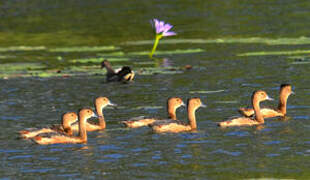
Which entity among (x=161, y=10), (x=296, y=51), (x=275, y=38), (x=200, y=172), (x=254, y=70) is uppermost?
(x=161, y=10)

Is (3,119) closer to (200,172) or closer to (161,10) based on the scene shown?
(200,172)

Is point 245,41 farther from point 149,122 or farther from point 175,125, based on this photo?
point 175,125

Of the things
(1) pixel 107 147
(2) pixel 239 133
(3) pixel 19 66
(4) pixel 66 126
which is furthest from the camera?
(3) pixel 19 66

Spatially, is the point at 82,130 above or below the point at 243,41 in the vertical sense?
below

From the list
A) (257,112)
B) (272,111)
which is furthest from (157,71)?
(257,112)

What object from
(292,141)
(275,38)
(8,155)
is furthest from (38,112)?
(275,38)

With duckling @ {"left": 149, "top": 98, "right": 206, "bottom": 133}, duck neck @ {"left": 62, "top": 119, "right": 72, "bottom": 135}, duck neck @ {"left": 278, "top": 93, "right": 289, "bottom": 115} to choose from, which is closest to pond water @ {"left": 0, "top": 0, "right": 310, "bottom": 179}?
duckling @ {"left": 149, "top": 98, "right": 206, "bottom": 133}

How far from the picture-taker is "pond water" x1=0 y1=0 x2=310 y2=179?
1447 centimetres

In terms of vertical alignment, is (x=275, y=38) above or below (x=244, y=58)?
above

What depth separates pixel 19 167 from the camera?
14.5 m

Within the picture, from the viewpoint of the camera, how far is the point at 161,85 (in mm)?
24391

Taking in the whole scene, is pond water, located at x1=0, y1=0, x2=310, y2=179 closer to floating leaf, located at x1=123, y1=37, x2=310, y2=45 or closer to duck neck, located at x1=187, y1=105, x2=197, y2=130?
floating leaf, located at x1=123, y1=37, x2=310, y2=45

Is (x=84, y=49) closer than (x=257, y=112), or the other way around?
(x=257, y=112)

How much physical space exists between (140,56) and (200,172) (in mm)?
18814
